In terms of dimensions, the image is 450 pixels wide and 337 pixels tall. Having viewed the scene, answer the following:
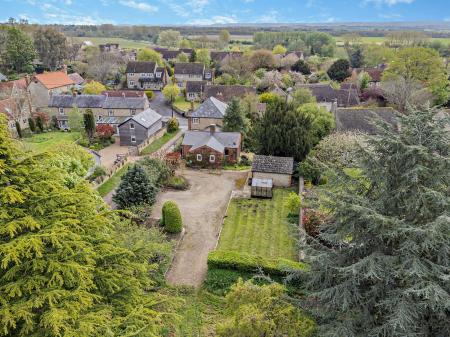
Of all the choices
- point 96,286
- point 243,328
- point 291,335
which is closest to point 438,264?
point 291,335

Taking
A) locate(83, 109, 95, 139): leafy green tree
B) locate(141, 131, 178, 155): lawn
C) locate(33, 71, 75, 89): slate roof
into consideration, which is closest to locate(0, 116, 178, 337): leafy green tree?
locate(141, 131, 178, 155): lawn

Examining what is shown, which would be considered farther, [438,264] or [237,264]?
[237,264]

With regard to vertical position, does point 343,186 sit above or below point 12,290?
above

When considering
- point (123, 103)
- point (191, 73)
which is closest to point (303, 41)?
point (191, 73)

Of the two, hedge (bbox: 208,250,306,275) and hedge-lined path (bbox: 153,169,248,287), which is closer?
hedge (bbox: 208,250,306,275)

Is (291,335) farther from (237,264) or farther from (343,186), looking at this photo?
(237,264)

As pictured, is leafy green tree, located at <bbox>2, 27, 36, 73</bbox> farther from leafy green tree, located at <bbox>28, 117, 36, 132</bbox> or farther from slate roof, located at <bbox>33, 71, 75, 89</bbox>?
leafy green tree, located at <bbox>28, 117, 36, 132</bbox>

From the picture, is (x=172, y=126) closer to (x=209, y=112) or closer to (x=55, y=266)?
(x=209, y=112)
